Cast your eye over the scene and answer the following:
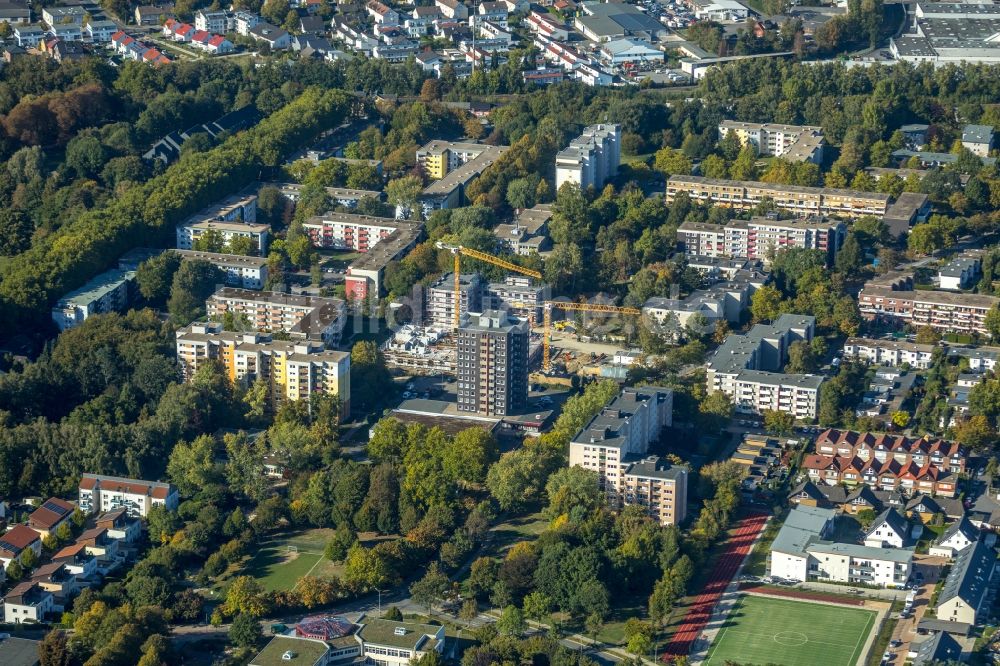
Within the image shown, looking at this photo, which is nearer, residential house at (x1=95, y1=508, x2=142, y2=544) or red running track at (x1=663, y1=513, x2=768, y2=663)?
red running track at (x1=663, y1=513, x2=768, y2=663)

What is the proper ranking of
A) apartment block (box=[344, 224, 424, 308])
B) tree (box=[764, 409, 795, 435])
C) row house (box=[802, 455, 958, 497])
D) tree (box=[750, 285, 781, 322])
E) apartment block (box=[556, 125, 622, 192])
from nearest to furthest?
1. row house (box=[802, 455, 958, 497])
2. tree (box=[764, 409, 795, 435])
3. tree (box=[750, 285, 781, 322])
4. apartment block (box=[344, 224, 424, 308])
5. apartment block (box=[556, 125, 622, 192])

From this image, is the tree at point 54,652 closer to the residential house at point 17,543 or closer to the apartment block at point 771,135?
the residential house at point 17,543

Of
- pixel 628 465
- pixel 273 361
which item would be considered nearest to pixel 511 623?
pixel 628 465

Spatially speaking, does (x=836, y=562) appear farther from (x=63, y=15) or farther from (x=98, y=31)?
(x=63, y=15)

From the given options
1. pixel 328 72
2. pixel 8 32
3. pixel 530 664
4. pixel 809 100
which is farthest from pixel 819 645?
pixel 8 32

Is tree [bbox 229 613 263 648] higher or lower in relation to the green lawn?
higher

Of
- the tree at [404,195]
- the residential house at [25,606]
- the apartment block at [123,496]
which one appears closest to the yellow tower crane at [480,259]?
the tree at [404,195]

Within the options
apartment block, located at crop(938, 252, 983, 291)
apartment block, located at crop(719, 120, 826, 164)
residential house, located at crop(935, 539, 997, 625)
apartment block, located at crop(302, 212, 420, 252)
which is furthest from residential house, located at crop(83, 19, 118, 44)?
residential house, located at crop(935, 539, 997, 625)

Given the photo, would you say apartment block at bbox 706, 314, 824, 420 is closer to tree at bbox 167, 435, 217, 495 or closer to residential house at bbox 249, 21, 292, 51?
tree at bbox 167, 435, 217, 495
